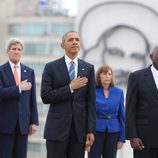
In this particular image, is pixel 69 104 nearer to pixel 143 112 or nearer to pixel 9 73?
A: pixel 143 112

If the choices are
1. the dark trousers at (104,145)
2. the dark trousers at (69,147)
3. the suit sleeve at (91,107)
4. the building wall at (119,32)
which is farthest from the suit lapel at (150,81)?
the building wall at (119,32)

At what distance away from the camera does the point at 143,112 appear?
4992mm

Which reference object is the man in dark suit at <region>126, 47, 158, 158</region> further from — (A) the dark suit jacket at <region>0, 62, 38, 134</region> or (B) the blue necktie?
(A) the dark suit jacket at <region>0, 62, 38, 134</region>

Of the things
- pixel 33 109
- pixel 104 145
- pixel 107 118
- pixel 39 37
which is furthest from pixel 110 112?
pixel 39 37

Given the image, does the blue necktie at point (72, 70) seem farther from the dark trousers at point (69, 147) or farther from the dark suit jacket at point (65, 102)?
the dark trousers at point (69, 147)

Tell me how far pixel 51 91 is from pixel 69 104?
0.19 m

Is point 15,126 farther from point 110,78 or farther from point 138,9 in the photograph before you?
point 138,9

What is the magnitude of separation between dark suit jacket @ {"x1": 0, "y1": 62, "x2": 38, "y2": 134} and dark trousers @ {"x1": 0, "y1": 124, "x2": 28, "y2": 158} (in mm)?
61

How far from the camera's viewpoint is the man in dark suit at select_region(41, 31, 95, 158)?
482 centimetres

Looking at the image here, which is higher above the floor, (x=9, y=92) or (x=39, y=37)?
(x=39, y=37)

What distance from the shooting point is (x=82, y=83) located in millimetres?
4805

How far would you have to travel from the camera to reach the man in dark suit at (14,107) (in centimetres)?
538

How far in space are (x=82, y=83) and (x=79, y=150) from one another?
0.59 metres

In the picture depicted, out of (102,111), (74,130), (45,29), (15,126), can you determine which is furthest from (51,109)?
(45,29)
